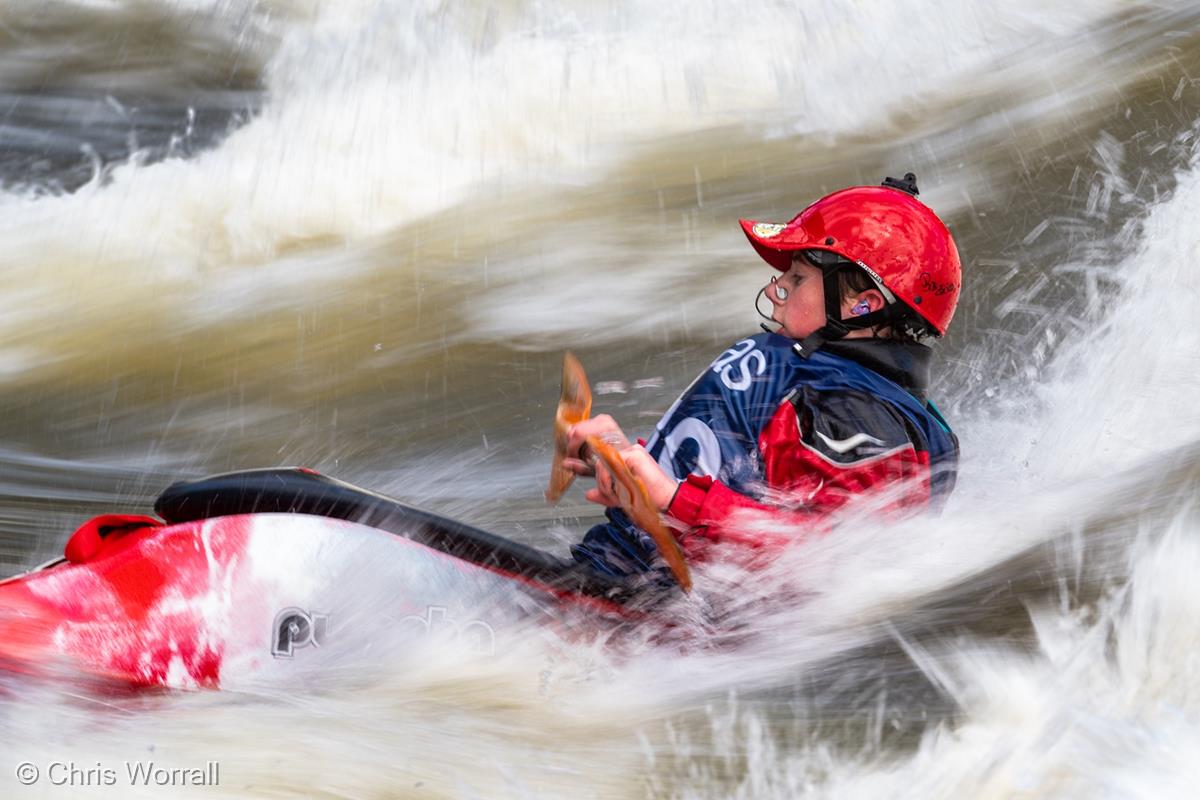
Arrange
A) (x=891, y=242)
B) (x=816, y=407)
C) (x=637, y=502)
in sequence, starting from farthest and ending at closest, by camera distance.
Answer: (x=891, y=242) < (x=816, y=407) < (x=637, y=502)

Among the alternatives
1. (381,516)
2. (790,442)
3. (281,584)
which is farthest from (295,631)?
(790,442)

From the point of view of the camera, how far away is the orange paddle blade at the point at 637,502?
1.63 m

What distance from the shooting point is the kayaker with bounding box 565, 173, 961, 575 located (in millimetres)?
1714

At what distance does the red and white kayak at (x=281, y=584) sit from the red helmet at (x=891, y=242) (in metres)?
0.60

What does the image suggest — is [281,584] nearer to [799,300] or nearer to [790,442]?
[790,442]

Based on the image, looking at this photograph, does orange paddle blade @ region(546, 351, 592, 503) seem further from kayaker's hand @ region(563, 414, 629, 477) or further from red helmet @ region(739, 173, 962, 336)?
red helmet @ region(739, 173, 962, 336)

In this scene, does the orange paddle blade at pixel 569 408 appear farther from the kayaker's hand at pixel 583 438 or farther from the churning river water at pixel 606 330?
the churning river water at pixel 606 330

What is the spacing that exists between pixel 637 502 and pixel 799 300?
0.49m

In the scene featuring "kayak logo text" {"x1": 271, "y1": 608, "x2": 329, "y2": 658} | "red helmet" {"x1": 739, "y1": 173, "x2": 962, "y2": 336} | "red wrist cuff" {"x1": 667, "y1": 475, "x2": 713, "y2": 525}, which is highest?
"red helmet" {"x1": 739, "y1": 173, "x2": 962, "y2": 336}

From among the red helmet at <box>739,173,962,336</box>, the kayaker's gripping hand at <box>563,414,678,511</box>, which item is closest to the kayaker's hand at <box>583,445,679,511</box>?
the kayaker's gripping hand at <box>563,414,678,511</box>

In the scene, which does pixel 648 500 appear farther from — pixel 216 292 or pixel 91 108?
pixel 91 108

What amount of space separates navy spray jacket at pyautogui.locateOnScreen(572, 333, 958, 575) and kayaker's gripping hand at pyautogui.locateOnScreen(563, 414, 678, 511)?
2cm

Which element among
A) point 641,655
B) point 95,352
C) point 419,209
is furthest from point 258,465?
point 641,655

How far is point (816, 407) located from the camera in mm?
1774
